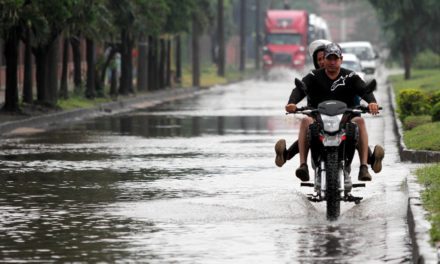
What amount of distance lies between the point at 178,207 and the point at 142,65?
45678 mm

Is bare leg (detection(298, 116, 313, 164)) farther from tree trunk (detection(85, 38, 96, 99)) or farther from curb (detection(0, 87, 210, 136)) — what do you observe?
tree trunk (detection(85, 38, 96, 99))

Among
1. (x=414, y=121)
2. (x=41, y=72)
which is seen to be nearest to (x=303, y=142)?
(x=414, y=121)

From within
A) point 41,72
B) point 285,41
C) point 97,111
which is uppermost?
point 41,72

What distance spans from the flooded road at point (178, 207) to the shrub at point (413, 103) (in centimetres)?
273

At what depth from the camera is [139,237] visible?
13273 mm

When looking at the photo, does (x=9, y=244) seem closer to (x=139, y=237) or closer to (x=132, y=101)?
(x=139, y=237)

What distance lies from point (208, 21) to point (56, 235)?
193 ft

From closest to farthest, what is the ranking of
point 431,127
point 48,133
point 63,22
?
point 431,127 → point 48,133 → point 63,22

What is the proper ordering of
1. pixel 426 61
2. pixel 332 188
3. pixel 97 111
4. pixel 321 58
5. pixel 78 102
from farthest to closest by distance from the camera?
pixel 426 61, pixel 78 102, pixel 97 111, pixel 321 58, pixel 332 188

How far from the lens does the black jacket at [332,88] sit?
15.1 meters

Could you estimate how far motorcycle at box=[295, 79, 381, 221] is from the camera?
14211mm

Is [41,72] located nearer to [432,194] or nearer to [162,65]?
[162,65]

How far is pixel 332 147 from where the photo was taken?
47.2 feet

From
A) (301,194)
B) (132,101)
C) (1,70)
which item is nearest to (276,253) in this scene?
(301,194)
